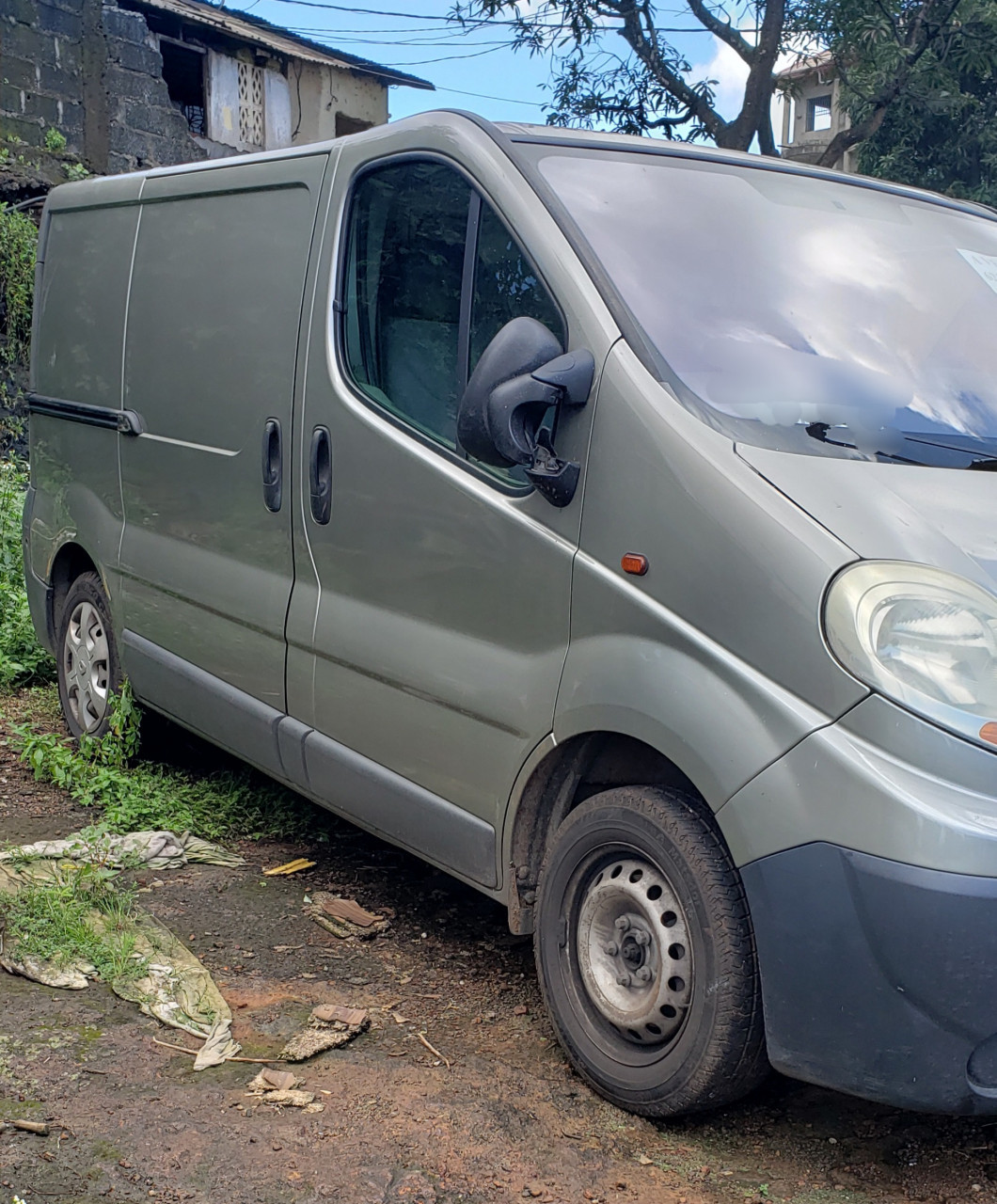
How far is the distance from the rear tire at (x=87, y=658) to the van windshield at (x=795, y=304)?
2.67 meters

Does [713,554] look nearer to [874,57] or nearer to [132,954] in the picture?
[132,954]

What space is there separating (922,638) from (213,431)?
2492 mm

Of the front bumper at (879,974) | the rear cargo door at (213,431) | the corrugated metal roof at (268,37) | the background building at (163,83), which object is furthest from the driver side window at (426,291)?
the corrugated metal roof at (268,37)

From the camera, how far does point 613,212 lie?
294cm

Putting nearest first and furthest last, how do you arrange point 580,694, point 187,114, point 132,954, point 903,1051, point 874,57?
1. point 903,1051
2. point 580,694
3. point 132,954
4. point 874,57
5. point 187,114

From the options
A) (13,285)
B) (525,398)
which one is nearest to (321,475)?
(525,398)

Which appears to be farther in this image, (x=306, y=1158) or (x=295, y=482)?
(x=295, y=482)

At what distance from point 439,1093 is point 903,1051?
1023 mm

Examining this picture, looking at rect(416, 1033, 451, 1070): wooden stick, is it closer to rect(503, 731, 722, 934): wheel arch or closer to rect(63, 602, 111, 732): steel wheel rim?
rect(503, 731, 722, 934): wheel arch

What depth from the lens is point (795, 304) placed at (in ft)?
9.43

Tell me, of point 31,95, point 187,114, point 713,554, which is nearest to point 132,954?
point 713,554

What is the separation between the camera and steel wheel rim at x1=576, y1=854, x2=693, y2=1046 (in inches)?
99.4

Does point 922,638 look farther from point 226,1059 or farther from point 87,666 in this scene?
point 87,666

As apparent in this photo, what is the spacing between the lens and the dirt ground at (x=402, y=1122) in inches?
93.7
